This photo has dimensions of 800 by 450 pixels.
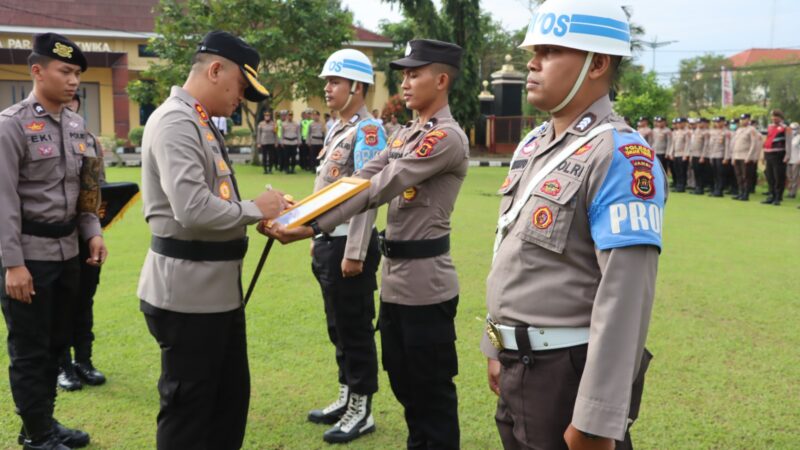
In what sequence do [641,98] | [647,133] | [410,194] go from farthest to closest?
[641,98] < [647,133] < [410,194]

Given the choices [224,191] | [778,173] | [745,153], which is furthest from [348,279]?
[745,153]

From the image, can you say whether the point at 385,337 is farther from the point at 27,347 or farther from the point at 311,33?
the point at 311,33

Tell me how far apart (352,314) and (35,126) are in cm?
190

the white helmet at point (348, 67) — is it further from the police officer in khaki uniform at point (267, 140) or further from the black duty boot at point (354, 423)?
the police officer in khaki uniform at point (267, 140)

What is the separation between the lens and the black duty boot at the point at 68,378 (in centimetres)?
426

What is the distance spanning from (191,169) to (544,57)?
4.35 feet

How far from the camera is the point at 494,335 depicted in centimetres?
212

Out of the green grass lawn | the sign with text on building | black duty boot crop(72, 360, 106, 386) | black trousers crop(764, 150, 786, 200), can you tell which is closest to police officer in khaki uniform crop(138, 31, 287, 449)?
the green grass lawn

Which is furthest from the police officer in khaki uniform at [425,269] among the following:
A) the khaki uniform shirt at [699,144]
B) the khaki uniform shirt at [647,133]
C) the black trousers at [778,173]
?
the khaki uniform shirt at [647,133]

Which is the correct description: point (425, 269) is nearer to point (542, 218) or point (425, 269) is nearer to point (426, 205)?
point (426, 205)

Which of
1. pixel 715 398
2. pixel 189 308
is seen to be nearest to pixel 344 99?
pixel 189 308

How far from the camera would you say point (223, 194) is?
2.75 m

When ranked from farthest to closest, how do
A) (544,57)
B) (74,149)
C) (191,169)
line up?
(74,149) < (191,169) < (544,57)

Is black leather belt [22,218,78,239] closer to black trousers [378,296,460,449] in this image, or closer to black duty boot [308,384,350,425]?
black duty boot [308,384,350,425]
